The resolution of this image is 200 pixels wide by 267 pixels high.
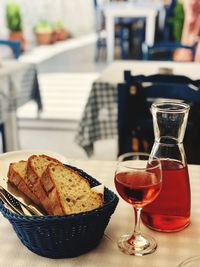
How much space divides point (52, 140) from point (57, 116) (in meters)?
0.55

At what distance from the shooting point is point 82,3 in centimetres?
1048

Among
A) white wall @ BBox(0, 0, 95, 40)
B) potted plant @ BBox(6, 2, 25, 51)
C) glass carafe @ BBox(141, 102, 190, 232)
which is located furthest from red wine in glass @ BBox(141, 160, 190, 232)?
white wall @ BBox(0, 0, 95, 40)

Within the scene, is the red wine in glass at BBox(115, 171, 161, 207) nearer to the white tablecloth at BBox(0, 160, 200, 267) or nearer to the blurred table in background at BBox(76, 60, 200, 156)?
the white tablecloth at BBox(0, 160, 200, 267)

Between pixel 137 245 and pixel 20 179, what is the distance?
8.6 inches

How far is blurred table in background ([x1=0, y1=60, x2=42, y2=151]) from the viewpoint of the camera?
279 cm

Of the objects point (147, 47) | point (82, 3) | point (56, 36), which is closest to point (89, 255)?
point (147, 47)

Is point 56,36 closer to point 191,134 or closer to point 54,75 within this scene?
point 54,75

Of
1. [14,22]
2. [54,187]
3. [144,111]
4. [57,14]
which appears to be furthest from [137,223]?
[57,14]

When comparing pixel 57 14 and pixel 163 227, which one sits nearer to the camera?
pixel 163 227

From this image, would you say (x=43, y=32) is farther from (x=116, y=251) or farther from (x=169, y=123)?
(x=116, y=251)

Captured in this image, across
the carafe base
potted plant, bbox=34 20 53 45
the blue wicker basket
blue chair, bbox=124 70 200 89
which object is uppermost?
the blue wicker basket

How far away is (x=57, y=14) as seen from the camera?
982cm

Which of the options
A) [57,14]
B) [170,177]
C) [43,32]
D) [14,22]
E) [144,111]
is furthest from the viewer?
[57,14]

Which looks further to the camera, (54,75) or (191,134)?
(54,75)
